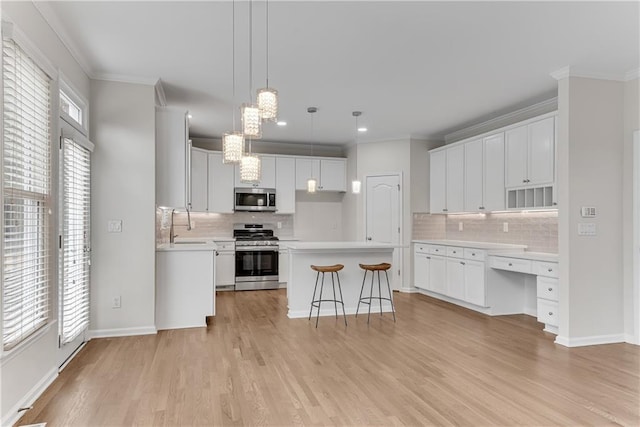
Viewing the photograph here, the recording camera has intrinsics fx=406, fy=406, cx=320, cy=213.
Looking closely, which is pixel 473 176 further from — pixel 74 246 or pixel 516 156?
pixel 74 246

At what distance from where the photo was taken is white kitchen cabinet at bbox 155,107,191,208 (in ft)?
15.1

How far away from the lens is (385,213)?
23.4 feet

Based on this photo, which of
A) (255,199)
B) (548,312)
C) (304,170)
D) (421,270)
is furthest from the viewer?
(304,170)

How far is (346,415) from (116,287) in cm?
282

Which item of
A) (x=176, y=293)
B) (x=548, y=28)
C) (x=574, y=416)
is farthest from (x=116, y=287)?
(x=548, y=28)

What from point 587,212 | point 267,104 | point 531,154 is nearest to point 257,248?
point 531,154

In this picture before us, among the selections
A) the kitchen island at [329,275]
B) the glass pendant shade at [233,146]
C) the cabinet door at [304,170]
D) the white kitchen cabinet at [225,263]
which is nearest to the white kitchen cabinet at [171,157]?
the kitchen island at [329,275]

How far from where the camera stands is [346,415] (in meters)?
2.48

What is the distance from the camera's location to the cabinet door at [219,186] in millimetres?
7047

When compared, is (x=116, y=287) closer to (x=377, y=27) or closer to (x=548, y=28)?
(x=377, y=27)

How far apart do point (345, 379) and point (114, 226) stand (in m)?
2.75

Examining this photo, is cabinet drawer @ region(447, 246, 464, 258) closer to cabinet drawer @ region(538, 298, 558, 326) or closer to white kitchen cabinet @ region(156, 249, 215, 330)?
cabinet drawer @ region(538, 298, 558, 326)

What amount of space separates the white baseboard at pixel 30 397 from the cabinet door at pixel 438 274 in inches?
189

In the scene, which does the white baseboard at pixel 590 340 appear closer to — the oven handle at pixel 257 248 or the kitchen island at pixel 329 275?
the kitchen island at pixel 329 275
